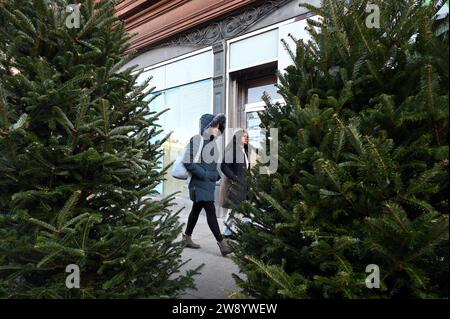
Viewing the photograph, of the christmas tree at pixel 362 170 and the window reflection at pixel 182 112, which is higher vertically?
the window reflection at pixel 182 112

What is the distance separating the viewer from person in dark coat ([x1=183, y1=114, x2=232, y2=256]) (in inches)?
186

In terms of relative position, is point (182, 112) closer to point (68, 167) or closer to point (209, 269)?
point (209, 269)

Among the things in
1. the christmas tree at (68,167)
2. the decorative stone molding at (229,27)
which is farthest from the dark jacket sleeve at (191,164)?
the decorative stone molding at (229,27)

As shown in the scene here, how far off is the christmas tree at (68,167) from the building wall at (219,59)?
16.5ft

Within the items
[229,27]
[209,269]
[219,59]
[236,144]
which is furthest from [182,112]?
[209,269]

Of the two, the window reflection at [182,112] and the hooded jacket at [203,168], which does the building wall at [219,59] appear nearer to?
the window reflection at [182,112]

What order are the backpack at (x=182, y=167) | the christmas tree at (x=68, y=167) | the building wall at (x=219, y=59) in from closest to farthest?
the christmas tree at (x=68, y=167) < the backpack at (x=182, y=167) < the building wall at (x=219, y=59)


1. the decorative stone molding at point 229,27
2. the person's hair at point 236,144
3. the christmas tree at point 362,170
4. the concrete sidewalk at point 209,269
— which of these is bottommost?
the concrete sidewalk at point 209,269

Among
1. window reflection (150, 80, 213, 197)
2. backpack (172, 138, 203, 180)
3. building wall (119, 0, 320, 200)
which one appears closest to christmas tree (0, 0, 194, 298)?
backpack (172, 138, 203, 180)

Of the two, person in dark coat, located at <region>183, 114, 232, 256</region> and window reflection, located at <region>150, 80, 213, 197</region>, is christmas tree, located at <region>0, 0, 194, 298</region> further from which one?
window reflection, located at <region>150, 80, 213, 197</region>

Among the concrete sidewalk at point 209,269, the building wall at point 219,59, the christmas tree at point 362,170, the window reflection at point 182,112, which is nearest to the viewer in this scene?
the christmas tree at point 362,170

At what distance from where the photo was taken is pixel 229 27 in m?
8.23

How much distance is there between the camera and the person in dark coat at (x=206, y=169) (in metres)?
4.73
